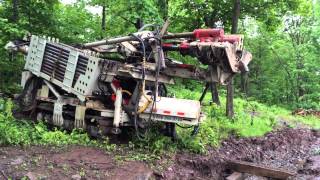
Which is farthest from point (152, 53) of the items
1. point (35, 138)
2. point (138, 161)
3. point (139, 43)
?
point (35, 138)

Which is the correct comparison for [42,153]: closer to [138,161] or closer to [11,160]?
[11,160]

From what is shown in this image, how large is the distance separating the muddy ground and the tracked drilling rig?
3.02 feet

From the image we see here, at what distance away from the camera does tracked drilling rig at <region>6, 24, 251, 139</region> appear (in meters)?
8.55

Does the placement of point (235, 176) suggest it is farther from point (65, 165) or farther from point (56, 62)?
point (56, 62)

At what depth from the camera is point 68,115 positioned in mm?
9891

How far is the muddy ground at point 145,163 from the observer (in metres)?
6.82

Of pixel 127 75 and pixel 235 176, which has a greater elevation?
pixel 127 75

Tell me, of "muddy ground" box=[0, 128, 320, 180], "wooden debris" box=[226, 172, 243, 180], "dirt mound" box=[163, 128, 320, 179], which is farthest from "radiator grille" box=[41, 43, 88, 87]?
"wooden debris" box=[226, 172, 243, 180]

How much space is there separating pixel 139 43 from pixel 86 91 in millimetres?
1595

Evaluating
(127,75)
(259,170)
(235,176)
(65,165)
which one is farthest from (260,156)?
(65,165)

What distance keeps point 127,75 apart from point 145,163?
6.61 ft

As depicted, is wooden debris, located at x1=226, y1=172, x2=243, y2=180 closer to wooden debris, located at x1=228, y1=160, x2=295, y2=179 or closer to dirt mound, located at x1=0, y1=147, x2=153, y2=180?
wooden debris, located at x1=228, y1=160, x2=295, y2=179

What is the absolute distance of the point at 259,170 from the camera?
30.8 feet

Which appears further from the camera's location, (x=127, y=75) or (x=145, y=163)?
(x=127, y=75)
